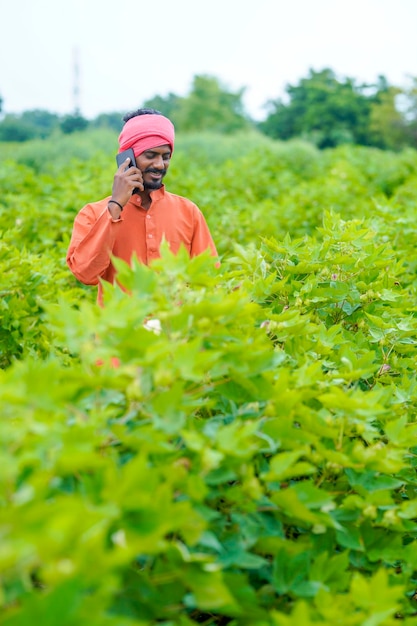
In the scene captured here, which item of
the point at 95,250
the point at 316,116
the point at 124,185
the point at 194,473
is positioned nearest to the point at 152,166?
the point at 124,185

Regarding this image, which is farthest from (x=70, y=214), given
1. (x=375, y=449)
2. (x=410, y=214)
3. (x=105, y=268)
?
(x=375, y=449)

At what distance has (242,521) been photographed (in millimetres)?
1670

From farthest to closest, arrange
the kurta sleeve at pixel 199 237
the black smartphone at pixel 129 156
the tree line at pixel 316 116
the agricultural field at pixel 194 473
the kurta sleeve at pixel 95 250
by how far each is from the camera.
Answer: the tree line at pixel 316 116, the kurta sleeve at pixel 199 237, the black smartphone at pixel 129 156, the kurta sleeve at pixel 95 250, the agricultural field at pixel 194 473

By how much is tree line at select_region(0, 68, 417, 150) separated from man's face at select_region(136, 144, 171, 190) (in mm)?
37357

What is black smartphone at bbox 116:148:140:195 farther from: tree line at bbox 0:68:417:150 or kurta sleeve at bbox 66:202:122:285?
tree line at bbox 0:68:417:150

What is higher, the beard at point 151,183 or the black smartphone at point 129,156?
the black smartphone at point 129,156

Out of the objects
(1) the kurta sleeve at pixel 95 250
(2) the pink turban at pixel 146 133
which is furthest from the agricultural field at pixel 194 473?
(2) the pink turban at pixel 146 133

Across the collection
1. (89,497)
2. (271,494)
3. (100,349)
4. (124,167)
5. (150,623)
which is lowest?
(150,623)

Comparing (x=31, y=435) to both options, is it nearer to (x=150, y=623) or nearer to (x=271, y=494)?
(x=150, y=623)

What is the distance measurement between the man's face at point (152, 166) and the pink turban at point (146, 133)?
22mm

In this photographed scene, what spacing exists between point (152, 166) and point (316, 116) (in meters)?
49.9

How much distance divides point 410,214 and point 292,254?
7.98ft

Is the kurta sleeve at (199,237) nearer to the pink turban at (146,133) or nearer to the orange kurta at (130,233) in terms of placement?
the orange kurta at (130,233)

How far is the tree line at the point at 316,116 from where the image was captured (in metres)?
43.8
